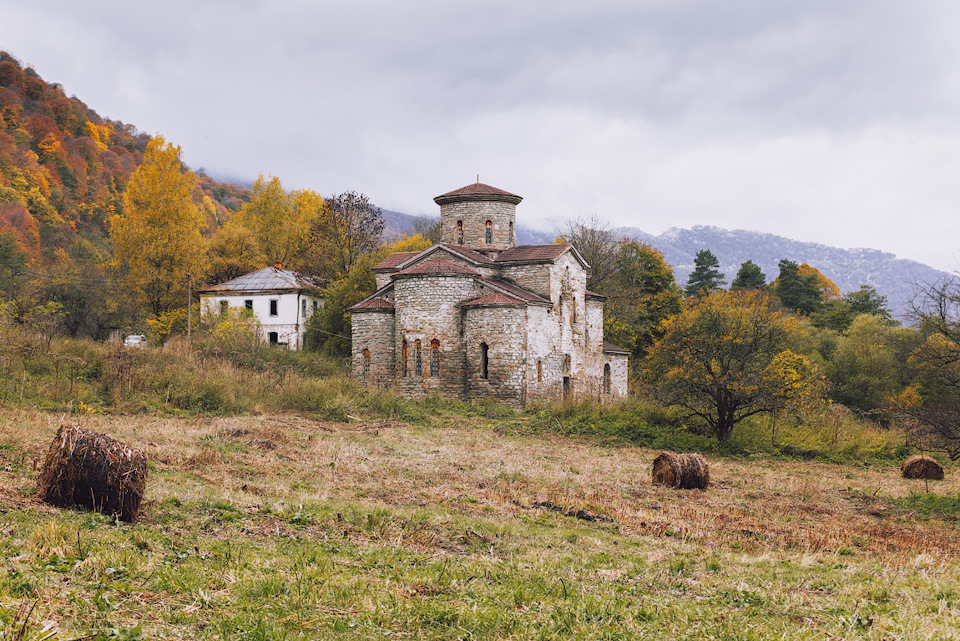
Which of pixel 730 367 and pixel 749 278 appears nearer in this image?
pixel 730 367

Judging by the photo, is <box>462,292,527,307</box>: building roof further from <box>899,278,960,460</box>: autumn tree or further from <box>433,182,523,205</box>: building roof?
<box>899,278,960,460</box>: autumn tree

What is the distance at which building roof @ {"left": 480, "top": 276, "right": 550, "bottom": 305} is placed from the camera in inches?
1181

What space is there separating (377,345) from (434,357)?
3689 millimetres

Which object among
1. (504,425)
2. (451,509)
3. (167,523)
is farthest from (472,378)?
(167,523)

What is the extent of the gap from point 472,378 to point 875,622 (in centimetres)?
2397

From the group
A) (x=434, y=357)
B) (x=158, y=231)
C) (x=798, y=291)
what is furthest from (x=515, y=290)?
(x=798, y=291)

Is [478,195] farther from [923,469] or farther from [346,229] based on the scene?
[923,469]

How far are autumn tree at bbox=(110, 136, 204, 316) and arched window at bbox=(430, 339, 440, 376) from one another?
50.4ft

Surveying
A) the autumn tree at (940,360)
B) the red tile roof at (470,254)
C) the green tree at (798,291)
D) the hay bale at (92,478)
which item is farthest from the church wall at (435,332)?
the green tree at (798,291)

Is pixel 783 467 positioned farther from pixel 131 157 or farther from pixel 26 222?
pixel 131 157

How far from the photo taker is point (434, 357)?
98.3ft

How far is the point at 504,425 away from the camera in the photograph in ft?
80.6

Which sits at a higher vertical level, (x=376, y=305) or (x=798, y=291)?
(x=798, y=291)

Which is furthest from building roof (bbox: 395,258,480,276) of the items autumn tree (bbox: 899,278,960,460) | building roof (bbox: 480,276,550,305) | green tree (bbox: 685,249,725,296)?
green tree (bbox: 685,249,725,296)
